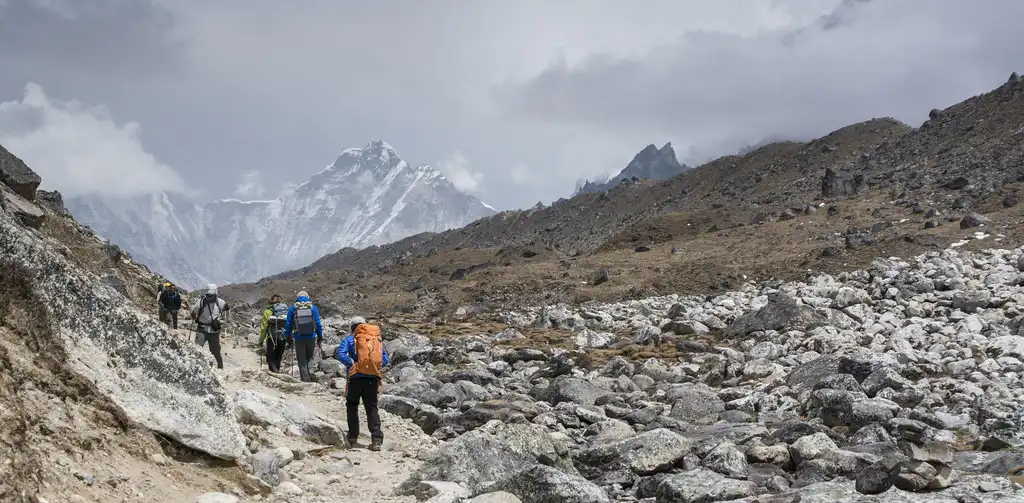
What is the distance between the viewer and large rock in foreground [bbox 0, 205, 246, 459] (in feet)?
17.9

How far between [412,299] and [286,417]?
31.1 metres

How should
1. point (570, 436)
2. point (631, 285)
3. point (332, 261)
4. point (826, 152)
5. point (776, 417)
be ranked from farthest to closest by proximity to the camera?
point (332, 261)
point (826, 152)
point (631, 285)
point (776, 417)
point (570, 436)

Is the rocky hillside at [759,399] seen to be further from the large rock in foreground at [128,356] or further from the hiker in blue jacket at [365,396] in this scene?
the large rock in foreground at [128,356]

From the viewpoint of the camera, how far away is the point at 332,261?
13325cm

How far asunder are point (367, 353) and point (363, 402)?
1.84 feet

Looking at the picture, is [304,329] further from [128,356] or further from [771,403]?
[771,403]

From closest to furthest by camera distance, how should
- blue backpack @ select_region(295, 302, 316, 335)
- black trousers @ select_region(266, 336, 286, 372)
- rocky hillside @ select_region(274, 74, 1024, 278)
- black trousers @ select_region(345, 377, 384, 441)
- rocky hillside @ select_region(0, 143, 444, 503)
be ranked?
1. rocky hillside @ select_region(0, 143, 444, 503)
2. black trousers @ select_region(345, 377, 384, 441)
3. blue backpack @ select_region(295, 302, 316, 335)
4. black trousers @ select_region(266, 336, 286, 372)
5. rocky hillside @ select_region(274, 74, 1024, 278)

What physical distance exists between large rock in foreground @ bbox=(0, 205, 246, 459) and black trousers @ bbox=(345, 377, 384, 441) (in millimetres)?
2085

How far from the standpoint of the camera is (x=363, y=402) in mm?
8477

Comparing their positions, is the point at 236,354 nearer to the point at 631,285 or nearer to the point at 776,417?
the point at 776,417

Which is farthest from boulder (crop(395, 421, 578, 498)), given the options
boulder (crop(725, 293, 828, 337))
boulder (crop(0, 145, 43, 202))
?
boulder (crop(0, 145, 43, 202))

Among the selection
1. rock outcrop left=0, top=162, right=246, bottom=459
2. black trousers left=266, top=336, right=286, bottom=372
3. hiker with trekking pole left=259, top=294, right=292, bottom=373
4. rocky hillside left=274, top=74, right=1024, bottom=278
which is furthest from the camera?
rocky hillside left=274, top=74, right=1024, bottom=278

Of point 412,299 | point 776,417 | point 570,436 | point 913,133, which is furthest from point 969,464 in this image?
point 913,133

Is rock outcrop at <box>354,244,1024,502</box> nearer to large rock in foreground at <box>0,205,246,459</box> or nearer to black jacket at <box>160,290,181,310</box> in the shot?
large rock in foreground at <box>0,205,246,459</box>
